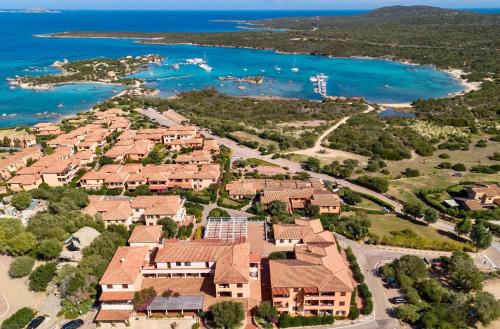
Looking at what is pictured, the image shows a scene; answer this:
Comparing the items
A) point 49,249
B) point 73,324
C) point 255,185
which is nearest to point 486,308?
point 255,185

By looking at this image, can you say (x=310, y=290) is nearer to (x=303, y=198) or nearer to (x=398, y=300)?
(x=398, y=300)

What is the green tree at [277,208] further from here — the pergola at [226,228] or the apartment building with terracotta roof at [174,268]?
the apartment building with terracotta roof at [174,268]

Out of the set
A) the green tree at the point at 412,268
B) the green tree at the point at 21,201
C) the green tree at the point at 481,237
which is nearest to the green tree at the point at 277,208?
the green tree at the point at 412,268

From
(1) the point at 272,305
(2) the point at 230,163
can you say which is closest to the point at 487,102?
(2) the point at 230,163

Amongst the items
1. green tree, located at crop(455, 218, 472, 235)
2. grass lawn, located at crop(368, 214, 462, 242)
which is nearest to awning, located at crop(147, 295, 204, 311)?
grass lawn, located at crop(368, 214, 462, 242)

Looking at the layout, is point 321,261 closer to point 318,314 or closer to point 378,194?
point 318,314

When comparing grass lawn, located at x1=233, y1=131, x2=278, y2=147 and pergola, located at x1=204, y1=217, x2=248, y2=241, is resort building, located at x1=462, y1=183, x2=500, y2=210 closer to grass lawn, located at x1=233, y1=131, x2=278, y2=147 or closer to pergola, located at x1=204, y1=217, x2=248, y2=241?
pergola, located at x1=204, y1=217, x2=248, y2=241
